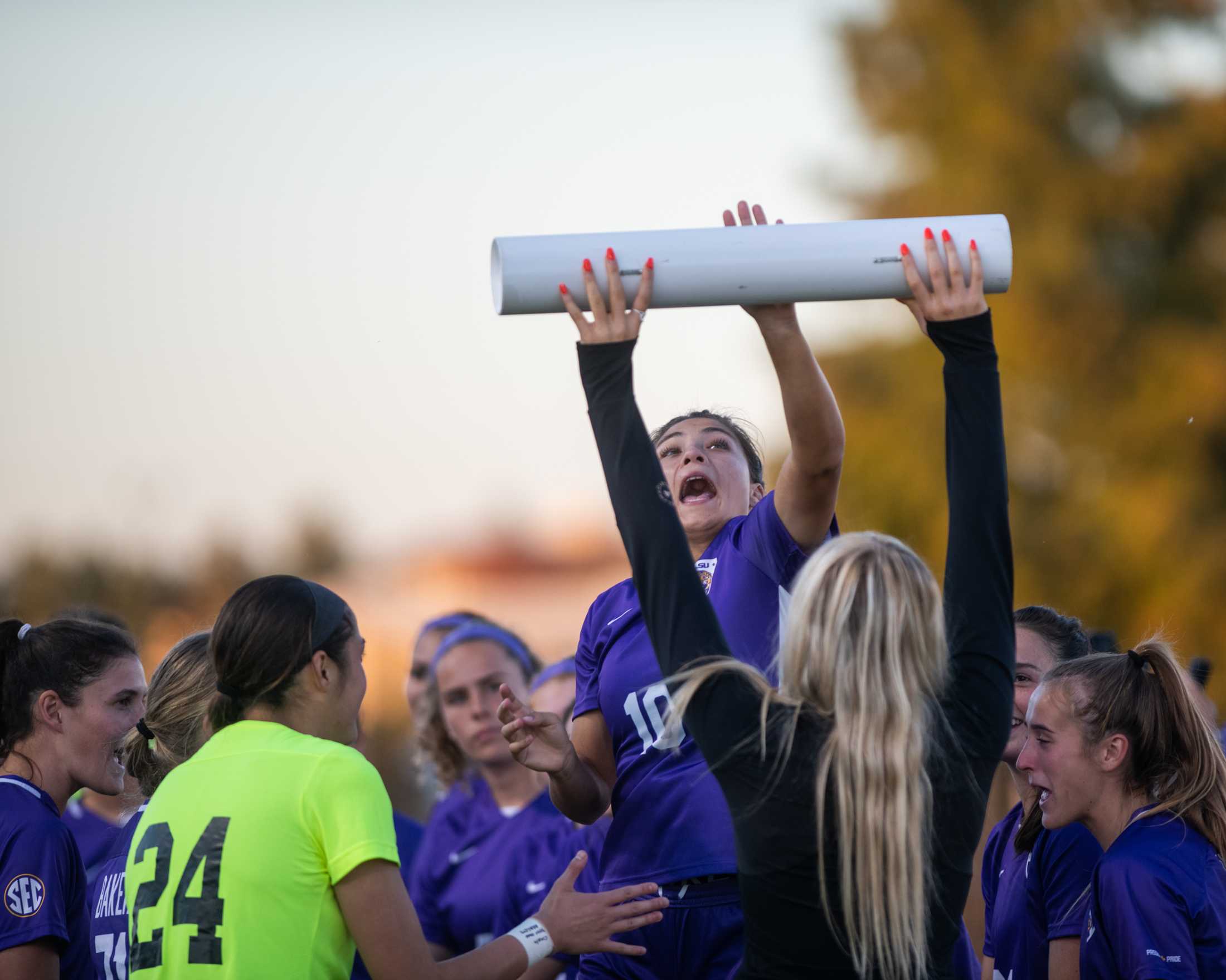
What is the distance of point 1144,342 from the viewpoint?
58.1 ft

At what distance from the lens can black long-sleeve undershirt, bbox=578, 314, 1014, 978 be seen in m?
2.35

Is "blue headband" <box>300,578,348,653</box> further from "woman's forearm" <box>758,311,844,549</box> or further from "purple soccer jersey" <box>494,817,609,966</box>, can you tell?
"purple soccer jersey" <box>494,817,609,966</box>

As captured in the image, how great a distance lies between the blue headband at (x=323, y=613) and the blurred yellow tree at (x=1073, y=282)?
1452cm

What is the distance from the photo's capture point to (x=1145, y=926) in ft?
9.94

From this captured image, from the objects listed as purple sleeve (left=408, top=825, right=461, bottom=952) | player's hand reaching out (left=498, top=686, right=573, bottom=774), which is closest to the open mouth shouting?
player's hand reaching out (left=498, top=686, right=573, bottom=774)

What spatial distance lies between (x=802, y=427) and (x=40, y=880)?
2.14 meters

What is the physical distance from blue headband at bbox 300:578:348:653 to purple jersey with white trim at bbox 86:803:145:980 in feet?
2.18

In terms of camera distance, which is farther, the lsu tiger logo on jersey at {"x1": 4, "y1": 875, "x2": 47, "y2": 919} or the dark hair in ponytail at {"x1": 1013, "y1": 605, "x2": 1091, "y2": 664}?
the dark hair in ponytail at {"x1": 1013, "y1": 605, "x2": 1091, "y2": 664}

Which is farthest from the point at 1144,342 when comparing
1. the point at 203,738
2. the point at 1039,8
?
the point at 203,738

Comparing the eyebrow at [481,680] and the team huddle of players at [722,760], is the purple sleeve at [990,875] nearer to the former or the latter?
the team huddle of players at [722,760]

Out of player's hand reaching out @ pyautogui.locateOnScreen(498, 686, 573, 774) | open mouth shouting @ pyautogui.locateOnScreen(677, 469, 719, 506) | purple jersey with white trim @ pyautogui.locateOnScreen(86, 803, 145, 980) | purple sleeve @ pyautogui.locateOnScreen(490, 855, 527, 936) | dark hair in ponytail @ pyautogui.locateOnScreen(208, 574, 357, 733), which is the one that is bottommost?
purple sleeve @ pyautogui.locateOnScreen(490, 855, 527, 936)

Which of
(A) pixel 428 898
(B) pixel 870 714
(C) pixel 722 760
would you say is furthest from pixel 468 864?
(B) pixel 870 714

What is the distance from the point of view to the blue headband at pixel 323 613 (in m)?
2.88

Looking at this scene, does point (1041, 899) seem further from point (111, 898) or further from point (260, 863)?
point (111, 898)
